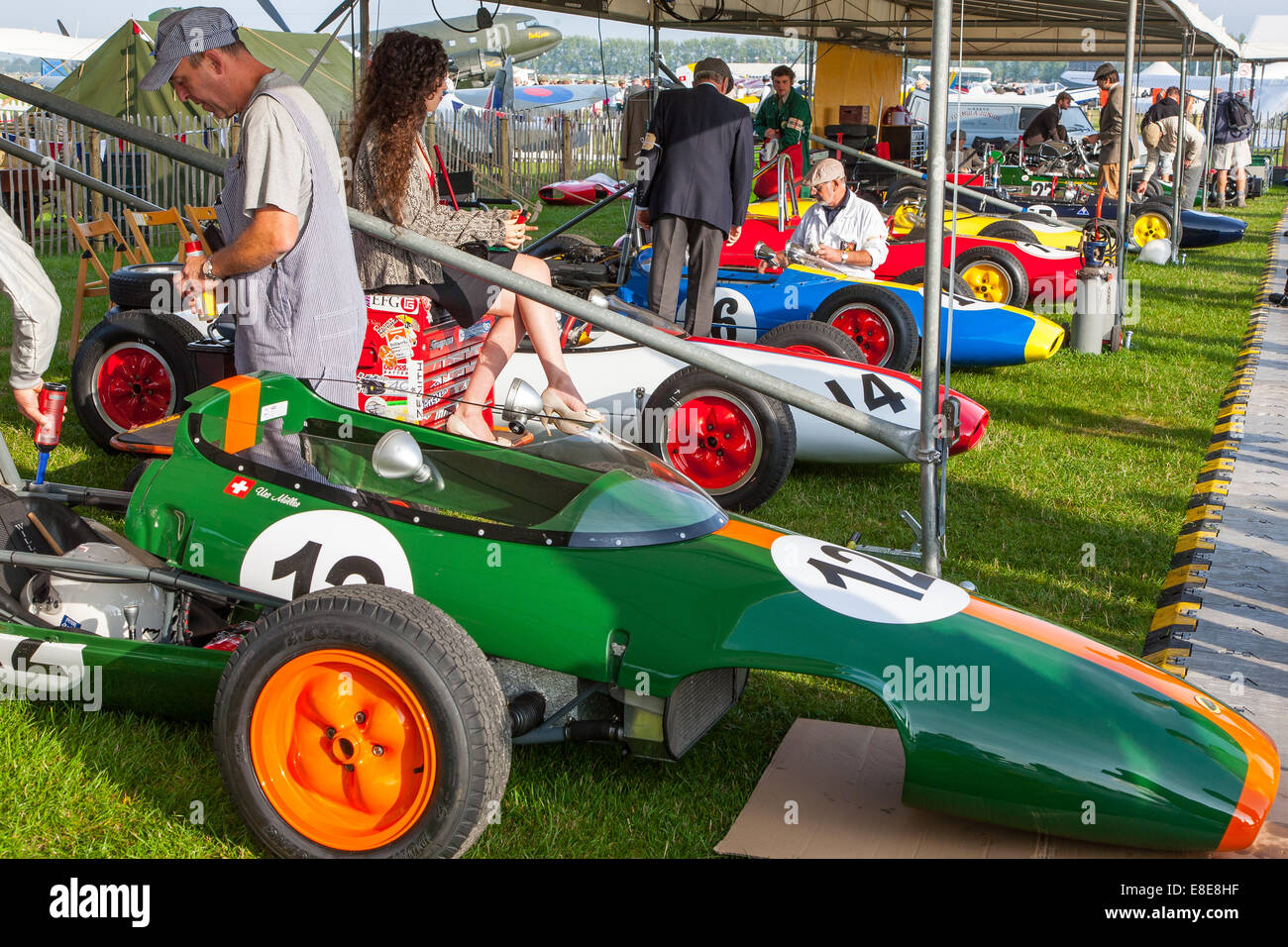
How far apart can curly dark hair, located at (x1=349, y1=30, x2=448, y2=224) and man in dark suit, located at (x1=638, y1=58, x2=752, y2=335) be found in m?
2.28

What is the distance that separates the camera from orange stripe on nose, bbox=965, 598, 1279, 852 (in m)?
2.47

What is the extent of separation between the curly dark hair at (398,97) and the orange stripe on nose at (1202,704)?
285cm

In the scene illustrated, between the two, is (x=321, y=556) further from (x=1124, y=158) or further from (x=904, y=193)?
(x=904, y=193)

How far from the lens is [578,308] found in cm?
369

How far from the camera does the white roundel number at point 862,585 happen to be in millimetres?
2771

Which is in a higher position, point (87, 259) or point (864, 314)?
point (87, 259)

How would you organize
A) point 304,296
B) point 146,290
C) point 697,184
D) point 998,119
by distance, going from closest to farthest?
point 304,296, point 146,290, point 697,184, point 998,119

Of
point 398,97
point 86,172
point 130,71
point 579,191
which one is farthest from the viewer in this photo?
point 579,191

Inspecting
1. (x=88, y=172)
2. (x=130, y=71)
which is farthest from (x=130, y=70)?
(x=88, y=172)

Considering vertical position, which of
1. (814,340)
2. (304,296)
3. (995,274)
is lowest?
(814,340)

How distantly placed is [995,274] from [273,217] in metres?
7.18

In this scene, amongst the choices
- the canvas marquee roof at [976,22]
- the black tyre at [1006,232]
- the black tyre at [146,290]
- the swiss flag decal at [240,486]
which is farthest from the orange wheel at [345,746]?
the canvas marquee roof at [976,22]

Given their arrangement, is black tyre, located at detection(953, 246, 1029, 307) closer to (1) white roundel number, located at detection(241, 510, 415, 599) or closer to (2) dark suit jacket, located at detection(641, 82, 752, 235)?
(2) dark suit jacket, located at detection(641, 82, 752, 235)

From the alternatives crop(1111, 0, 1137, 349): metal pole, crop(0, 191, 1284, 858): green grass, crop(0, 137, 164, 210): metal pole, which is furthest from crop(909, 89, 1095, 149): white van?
crop(0, 137, 164, 210): metal pole
